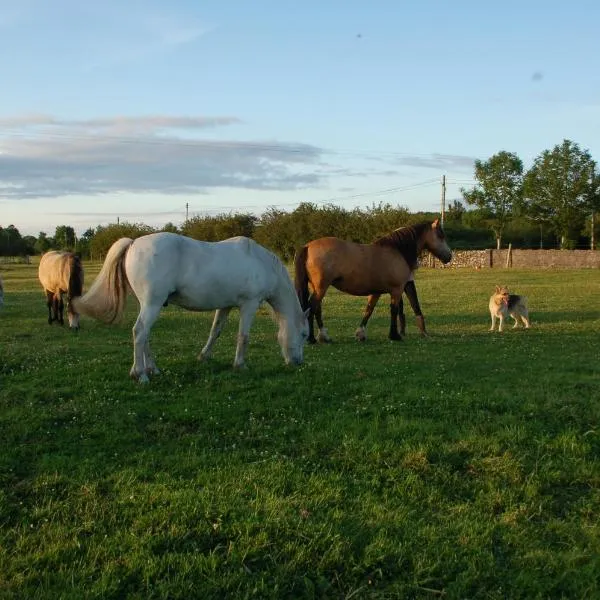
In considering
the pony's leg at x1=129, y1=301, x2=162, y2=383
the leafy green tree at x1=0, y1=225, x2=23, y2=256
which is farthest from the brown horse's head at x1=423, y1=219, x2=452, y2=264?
the leafy green tree at x1=0, y1=225, x2=23, y2=256

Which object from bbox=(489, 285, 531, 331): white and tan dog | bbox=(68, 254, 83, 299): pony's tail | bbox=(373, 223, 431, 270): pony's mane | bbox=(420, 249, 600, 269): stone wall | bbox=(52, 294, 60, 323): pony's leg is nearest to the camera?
bbox=(373, 223, 431, 270): pony's mane

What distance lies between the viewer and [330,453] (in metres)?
5.50

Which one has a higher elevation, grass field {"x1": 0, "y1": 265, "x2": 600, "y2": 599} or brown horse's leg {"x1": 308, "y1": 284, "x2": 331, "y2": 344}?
brown horse's leg {"x1": 308, "y1": 284, "x2": 331, "y2": 344}

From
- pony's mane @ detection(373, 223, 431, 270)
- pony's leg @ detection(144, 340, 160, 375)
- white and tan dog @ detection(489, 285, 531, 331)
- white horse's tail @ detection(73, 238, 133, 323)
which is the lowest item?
pony's leg @ detection(144, 340, 160, 375)

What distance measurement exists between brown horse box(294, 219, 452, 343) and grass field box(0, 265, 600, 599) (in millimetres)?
3638

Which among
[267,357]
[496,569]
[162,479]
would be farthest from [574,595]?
[267,357]

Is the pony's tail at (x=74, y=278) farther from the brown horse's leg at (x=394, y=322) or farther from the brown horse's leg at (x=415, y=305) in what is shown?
the brown horse's leg at (x=415, y=305)

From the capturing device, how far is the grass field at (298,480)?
12.0 ft

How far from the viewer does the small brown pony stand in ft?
51.3

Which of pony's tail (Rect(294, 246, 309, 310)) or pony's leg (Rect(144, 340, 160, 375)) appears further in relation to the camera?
pony's tail (Rect(294, 246, 309, 310))

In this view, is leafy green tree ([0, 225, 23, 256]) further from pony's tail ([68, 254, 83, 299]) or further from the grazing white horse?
the grazing white horse

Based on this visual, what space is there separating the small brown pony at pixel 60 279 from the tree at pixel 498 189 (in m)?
50.1

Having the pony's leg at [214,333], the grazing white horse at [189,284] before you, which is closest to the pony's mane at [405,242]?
the grazing white horse at [189,284]

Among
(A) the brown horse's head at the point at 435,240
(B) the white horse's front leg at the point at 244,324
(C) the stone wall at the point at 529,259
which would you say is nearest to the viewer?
(B) the white horse's front leg at the point at 244,324
